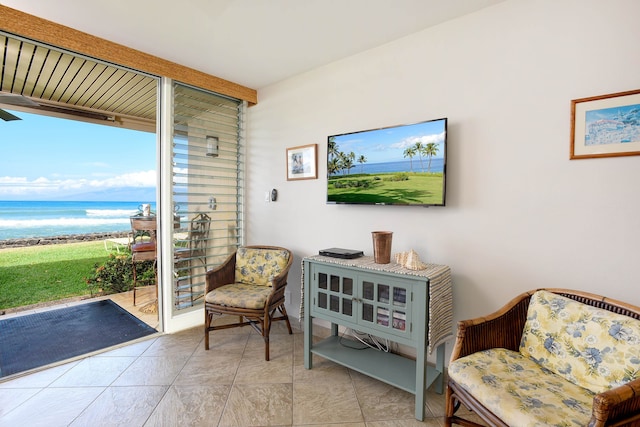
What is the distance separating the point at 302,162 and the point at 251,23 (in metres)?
1.22

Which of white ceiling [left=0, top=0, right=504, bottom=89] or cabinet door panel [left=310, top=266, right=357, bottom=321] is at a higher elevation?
white ceiling [left=0, top=0, right=504, bottom=89]

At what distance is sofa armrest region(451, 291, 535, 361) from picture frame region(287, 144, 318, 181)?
1.82 metres

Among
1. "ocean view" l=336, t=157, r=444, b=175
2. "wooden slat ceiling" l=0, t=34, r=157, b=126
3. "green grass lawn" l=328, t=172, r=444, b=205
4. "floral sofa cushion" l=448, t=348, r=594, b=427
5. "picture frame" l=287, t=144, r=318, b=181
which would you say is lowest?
"floral sofa cushion" l=448, t=348, r=594, b=427

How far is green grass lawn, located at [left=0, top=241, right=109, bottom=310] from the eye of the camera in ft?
14.1

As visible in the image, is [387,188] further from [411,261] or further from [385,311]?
[385,311]

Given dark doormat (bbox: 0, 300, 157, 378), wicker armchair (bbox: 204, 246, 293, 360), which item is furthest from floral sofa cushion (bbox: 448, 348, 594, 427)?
dark doormat (bbox: 0, 300, 157, 378)

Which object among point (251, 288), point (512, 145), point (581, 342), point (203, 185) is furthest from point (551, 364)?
point (203, 185)

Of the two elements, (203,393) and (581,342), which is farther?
(203,393)

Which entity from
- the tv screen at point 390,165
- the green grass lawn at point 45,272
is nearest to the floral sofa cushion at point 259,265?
the tv screen at point 390,165

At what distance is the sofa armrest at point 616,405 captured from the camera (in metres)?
0.92

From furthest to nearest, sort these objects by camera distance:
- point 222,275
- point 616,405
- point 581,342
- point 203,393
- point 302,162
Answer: point 302,162, point 222,275, point 203,393, point 581,342, point 616,405

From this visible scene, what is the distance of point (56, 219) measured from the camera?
24.8 feet

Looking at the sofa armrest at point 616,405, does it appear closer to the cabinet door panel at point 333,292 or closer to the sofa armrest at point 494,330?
the sofa armrest at point 494,330

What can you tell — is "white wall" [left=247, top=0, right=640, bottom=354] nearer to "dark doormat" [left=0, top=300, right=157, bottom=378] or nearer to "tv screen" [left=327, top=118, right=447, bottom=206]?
"tv screen" [left=327, top=118, right=447, bottom=206]
